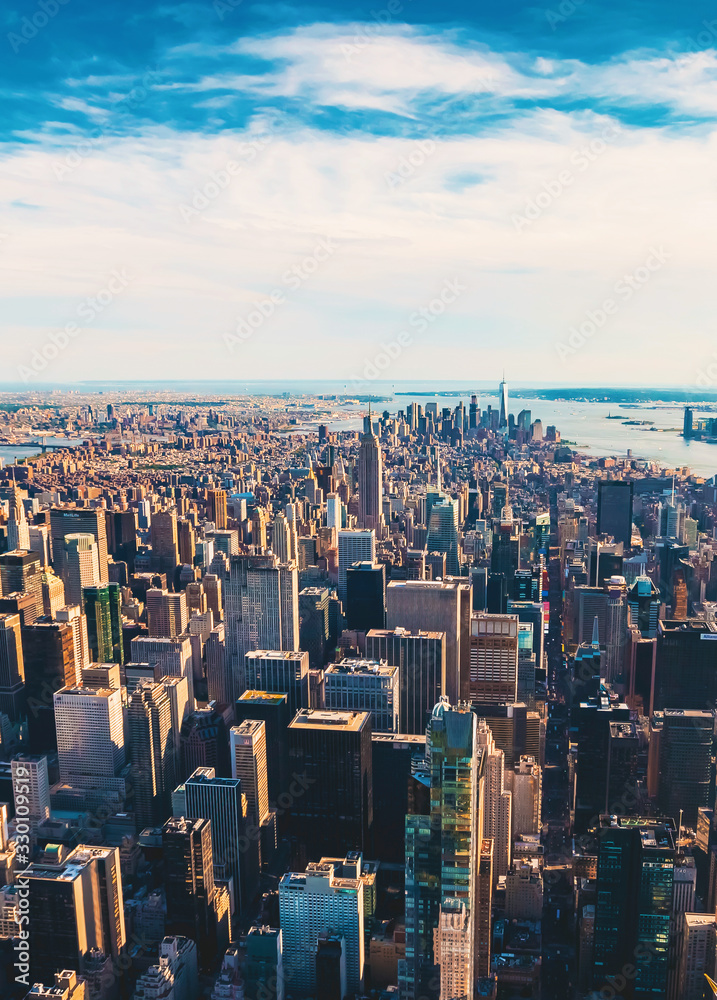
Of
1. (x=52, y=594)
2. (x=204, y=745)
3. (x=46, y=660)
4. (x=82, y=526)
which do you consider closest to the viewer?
(x=204, y=745)

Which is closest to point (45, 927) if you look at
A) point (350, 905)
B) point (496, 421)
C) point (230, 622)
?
point (350, 905)

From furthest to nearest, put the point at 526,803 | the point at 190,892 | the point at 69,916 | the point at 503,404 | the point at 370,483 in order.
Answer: the point at 370,483 → the point at 503,404 → the point at 526,803 → the point at 190,892 → the point at 69,916

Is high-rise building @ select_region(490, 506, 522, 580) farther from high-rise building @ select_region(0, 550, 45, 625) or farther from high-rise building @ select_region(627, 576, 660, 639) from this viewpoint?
high-rise building @ select_region(0, 550, 45, 625)

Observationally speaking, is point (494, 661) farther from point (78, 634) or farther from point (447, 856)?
point (78, 634)

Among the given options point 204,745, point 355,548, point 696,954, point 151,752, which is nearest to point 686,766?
point 696,954

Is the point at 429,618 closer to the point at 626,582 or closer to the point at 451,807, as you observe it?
the point at 626,582

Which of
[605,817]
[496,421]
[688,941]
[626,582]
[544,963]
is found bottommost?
[544,963]

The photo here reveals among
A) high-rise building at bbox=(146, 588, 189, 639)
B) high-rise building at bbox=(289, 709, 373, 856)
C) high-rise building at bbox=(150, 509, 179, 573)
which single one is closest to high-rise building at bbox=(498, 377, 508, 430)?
high-rise building at bbox=(146, 588, 189, 639)
